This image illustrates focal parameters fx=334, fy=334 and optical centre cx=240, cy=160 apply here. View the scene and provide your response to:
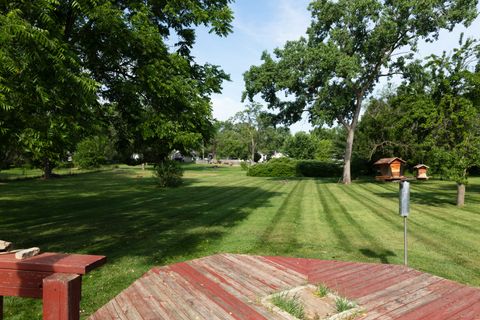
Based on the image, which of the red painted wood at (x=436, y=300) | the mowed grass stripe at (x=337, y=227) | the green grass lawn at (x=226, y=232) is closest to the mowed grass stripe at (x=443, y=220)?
the green grass lawn at (x=226, y=232)

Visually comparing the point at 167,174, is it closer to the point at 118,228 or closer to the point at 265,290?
the point at 118,228

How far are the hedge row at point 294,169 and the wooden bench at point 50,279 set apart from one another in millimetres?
43068

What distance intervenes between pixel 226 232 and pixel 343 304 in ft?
22.6

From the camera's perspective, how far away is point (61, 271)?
2.85m

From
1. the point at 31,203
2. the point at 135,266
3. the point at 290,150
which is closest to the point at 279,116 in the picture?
the point at 31,203

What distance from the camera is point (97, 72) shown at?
9.89m

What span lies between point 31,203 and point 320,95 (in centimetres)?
2386

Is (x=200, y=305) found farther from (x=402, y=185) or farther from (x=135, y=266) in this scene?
(x=402, y=185)

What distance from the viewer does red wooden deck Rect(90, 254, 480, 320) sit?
4.68m

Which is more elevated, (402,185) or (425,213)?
(402,185)

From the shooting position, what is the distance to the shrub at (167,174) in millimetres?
27309

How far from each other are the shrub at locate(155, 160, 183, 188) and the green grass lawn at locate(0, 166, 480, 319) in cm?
833

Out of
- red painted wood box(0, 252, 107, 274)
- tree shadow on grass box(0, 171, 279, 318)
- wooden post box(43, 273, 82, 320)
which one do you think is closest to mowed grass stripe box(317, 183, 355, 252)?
tree shadow on grass box(0, 171, 279, 318)

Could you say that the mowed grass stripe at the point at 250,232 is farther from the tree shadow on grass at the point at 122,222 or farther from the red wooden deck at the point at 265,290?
the red wooden deck at the point at 265,290
